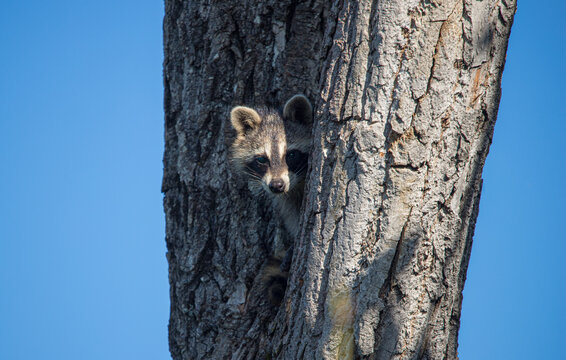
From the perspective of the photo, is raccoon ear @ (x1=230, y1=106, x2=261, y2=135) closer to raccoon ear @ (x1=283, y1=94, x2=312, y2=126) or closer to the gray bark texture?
raccoon ear @ (x1=283, y1=94, x2=312, y2=126)

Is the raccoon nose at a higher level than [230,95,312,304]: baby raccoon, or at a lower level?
lower

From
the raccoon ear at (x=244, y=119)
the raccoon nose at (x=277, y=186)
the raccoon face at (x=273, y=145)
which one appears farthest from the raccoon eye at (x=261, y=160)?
the raccoon nose at (x=277, y=186)

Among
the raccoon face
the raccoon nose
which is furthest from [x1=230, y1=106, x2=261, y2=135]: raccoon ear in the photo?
the raccoon nose

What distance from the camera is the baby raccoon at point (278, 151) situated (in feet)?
11.3

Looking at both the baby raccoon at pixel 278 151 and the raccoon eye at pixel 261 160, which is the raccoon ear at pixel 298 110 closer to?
the baby raccoon at pixel 278 151

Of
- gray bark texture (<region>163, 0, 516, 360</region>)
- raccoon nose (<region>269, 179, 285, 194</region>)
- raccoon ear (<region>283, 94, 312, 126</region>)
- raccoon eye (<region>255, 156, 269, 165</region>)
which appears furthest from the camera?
raccoon eye (<region>255, 156, 269, 165</region>)

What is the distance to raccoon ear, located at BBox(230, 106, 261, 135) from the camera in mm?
3395

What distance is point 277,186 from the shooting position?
3.45 m

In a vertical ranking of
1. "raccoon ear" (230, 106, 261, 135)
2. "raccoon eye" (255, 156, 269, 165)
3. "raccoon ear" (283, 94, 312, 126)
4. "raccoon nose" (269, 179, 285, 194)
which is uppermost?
"raccoon ear" (283, 94, 312, 126)

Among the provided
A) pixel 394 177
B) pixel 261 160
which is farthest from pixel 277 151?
pixel 394 177

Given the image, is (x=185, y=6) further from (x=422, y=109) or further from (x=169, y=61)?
(x=422, y=109)

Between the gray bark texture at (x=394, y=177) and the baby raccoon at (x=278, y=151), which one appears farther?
the baby raccoon at (x=278, y=151)

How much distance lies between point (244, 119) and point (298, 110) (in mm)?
380

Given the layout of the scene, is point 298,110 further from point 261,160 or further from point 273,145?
point 261,160
